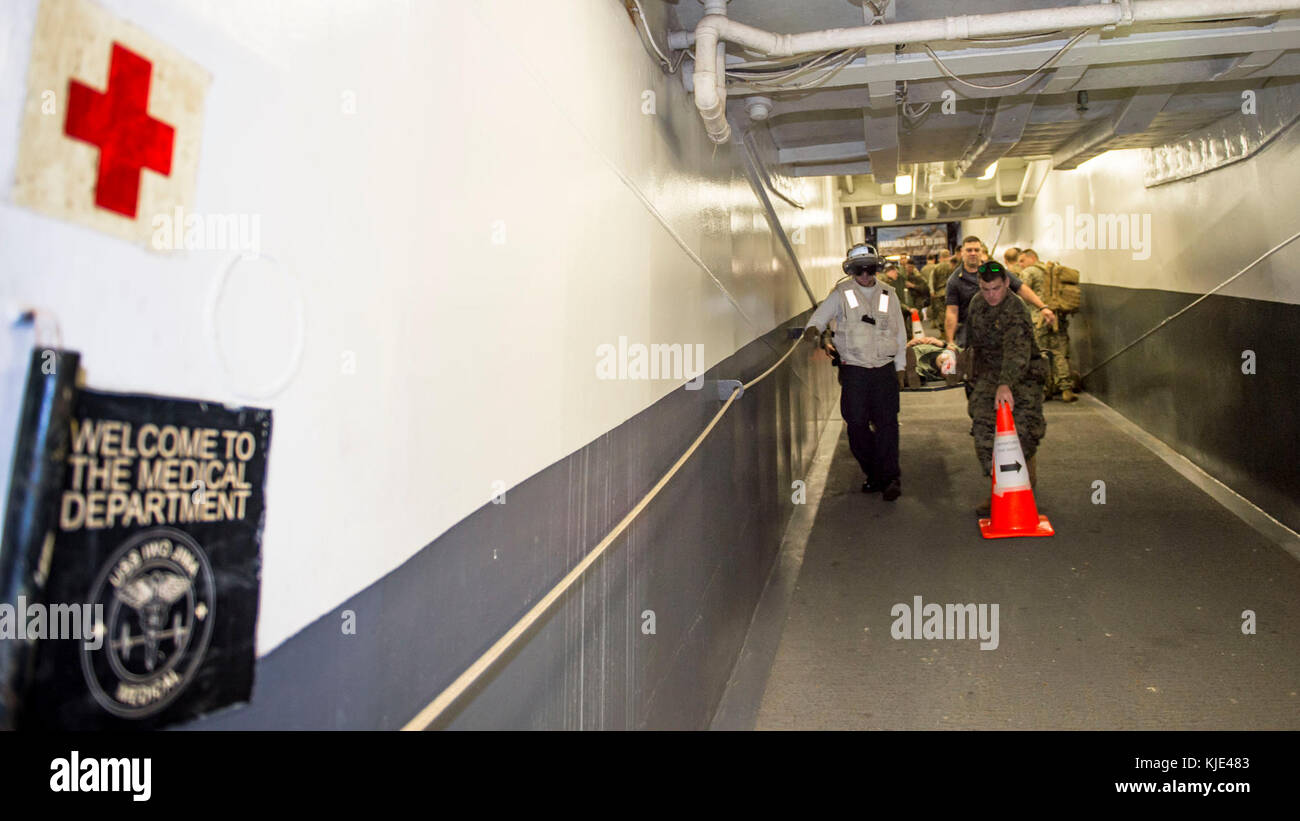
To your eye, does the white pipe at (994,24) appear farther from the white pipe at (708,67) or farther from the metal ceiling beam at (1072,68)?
the metal ceiling beam at (1072,68)

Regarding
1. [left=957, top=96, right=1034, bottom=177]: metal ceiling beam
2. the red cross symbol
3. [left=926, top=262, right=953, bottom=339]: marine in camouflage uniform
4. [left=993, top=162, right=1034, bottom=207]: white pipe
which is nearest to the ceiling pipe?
[left=957, top=96, right=1034, bottom=177]: metal ceiling beam

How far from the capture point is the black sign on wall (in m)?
0.69

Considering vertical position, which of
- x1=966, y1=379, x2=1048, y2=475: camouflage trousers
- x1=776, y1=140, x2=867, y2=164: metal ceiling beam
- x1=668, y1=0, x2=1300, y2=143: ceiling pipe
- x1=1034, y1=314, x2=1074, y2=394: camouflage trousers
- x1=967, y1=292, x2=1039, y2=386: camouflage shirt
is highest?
x1=776, y1=140, x2=867, y2=164: metal ceiling beam

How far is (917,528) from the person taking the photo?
512 centimetres

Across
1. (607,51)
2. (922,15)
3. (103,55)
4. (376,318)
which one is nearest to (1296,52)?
(922,15)

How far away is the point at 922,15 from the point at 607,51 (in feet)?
7.23

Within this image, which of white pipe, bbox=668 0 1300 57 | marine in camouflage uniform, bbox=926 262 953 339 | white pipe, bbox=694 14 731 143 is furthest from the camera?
marine in camouflage uniform, bbox=926 262 953 339

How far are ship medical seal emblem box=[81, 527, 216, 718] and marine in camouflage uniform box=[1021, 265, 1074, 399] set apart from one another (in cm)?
946

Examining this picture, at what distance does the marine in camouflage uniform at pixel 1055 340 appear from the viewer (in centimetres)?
911

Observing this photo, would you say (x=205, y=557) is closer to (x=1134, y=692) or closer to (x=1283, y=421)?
(x=1134, y=692)

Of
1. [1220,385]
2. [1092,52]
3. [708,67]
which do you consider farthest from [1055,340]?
[708,67]

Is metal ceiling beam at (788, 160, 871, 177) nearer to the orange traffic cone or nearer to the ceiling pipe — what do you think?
the orange traffic cone
